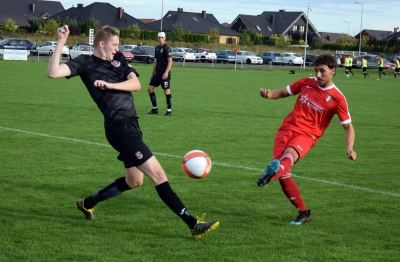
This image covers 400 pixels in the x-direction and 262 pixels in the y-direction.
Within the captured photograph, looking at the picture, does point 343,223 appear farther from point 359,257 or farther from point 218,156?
point 218,156

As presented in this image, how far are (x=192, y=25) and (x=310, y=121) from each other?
10213 centimetres

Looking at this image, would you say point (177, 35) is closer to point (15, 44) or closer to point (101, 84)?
point (15, 44)

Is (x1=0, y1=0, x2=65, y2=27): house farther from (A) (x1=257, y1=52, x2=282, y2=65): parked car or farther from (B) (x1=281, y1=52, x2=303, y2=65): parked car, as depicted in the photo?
(B) (x1=281, y1=52, x2=303, y2=65): parked car

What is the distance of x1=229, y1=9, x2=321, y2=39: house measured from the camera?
390ft

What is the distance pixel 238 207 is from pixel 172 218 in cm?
93

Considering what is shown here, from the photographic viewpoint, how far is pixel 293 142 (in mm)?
6855

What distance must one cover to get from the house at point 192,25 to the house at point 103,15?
5.14 metres

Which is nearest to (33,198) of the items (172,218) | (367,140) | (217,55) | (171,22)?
(172,218)

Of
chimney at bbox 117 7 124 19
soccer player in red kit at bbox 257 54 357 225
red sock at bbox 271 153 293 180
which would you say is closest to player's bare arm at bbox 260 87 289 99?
soccer player in red kit at bbox 257 54 357 225

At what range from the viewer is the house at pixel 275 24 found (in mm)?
119000

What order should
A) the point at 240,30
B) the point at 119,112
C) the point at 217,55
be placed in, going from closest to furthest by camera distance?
the point at 119,112
the point at 217,55
the point at 240,30

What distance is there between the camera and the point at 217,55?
6650cm

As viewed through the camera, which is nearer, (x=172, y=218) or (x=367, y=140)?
(x=172, y=218)

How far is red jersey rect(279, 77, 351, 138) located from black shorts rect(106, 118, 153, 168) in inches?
69.2
